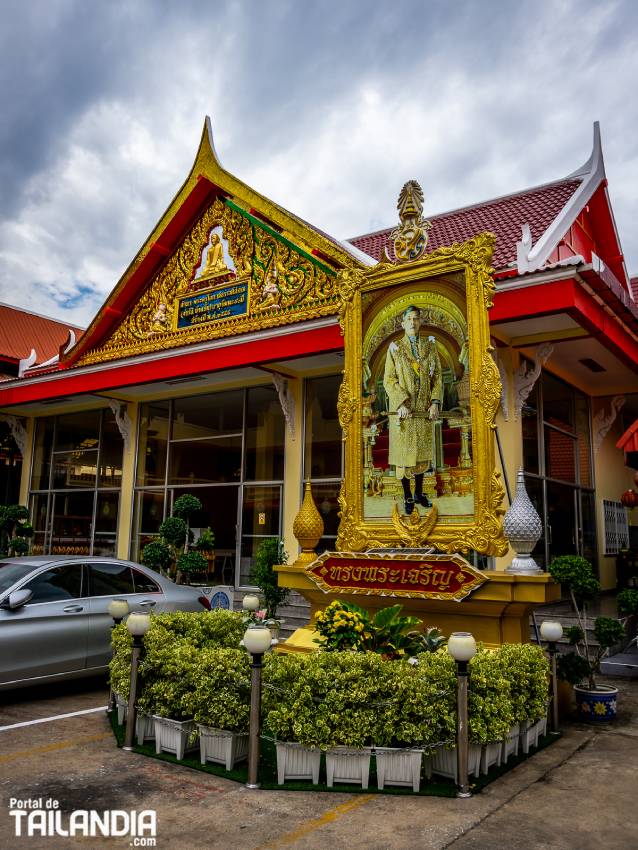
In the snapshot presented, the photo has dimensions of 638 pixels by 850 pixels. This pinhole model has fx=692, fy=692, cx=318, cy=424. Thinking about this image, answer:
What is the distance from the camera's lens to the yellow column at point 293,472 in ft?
41.5

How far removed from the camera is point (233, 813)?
14.1 ft

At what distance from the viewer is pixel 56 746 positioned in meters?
5.69

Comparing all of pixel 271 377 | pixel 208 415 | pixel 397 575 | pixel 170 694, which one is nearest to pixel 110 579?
pixel 170 694

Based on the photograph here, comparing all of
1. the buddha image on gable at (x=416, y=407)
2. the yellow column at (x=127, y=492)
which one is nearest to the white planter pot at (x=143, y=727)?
the buddha image on gable at (x=416, y=407)

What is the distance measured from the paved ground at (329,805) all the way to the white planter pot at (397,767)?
0.54 feet

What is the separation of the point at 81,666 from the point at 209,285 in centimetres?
800

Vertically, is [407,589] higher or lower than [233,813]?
higher

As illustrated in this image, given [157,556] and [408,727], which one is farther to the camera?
[157,556]

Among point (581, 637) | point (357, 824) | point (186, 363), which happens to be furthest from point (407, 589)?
point (186, 363)

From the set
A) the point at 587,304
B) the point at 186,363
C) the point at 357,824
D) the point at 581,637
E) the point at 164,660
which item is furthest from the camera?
the point at 186,363

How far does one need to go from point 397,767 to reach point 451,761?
0.39 metres

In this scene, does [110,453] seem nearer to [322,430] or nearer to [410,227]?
[322,430]

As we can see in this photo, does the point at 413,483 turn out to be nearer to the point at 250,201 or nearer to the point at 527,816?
the point at 527,816

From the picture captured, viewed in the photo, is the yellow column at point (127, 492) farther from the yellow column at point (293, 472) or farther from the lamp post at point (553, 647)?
the lamp post at point (553, 647)
